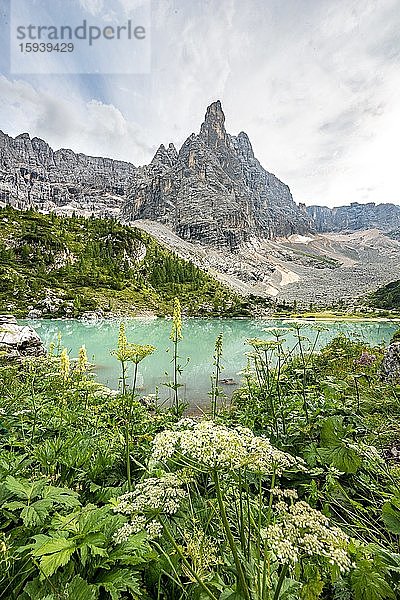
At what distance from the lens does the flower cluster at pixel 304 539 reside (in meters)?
1.38

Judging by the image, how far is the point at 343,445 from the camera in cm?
303

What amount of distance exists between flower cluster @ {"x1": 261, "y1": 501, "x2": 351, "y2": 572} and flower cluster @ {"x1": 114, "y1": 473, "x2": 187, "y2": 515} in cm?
52

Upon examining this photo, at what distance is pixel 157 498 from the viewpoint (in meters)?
1.83

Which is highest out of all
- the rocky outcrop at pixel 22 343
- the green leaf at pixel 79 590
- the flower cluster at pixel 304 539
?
the flower cluster at pixel 304 539

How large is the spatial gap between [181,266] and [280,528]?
438 feet

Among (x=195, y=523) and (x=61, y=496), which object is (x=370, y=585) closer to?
(x=195, y=523)

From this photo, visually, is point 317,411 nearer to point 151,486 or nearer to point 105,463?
point 105,463

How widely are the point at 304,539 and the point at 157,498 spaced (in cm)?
78

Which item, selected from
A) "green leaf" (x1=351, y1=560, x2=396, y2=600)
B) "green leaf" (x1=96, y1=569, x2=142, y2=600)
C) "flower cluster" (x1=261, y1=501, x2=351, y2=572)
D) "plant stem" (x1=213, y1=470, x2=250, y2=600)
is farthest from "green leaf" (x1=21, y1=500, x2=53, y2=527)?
"green leaf" (x1=351, y1=560, x2=396, y2=600)

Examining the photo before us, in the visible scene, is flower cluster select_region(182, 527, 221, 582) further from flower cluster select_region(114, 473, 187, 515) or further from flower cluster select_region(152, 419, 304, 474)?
flower cluster select_region(152, 419, 304, 474)

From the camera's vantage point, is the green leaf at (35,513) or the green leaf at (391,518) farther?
the green leaf at (391,518)

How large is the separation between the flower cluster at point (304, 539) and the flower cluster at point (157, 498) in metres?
0.52

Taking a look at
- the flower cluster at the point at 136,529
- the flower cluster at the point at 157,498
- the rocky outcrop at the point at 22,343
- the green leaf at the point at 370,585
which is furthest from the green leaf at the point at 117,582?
the rocky outcrop at the point at 22,343

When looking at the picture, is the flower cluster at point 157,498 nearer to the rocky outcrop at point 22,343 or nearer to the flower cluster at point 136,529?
the flower cluster at point 136,529
